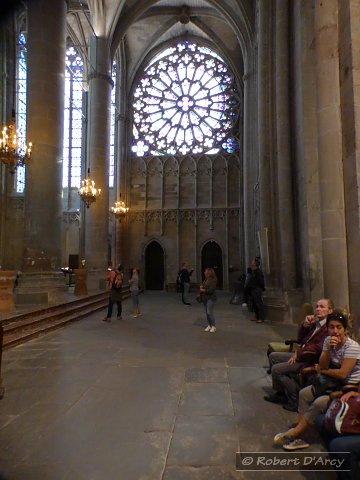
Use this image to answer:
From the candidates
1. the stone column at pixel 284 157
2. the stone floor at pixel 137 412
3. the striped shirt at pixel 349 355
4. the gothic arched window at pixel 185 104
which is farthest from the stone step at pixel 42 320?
the gothic arched window at pixel 185 104

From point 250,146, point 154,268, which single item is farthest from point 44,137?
point 154,268

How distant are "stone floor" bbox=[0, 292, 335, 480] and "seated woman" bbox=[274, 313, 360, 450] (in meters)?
0.11

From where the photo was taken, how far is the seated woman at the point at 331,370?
268 cm

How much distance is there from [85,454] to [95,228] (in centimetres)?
1263

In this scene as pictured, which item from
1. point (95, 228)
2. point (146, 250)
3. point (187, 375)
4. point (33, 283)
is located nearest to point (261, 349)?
point (187, 375)

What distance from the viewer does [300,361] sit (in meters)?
3.59

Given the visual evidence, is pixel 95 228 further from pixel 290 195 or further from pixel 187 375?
pixel 187 375

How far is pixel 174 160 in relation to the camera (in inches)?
901

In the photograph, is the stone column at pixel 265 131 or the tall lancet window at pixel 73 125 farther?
the tall lancet window at pixel 73 125

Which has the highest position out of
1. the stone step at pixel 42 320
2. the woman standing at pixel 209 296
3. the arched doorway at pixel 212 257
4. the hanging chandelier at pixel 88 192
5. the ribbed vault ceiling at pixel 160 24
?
the ribbed vault ceiling at pixel 160 24

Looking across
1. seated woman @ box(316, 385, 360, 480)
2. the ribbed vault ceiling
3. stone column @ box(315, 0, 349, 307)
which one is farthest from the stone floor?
the ribbed vault ceiling

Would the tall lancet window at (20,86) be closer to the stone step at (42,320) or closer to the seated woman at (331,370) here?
the stone step at (42,320)

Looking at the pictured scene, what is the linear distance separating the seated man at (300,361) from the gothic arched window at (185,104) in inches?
786

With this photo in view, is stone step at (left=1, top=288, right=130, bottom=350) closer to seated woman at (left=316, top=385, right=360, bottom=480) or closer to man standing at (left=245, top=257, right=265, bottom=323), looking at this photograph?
seated woman at (left=316, top=385, right=360, bottom=480)
